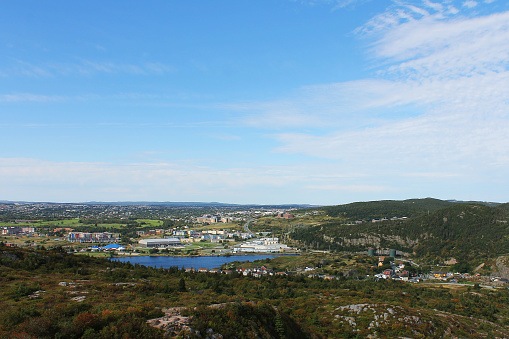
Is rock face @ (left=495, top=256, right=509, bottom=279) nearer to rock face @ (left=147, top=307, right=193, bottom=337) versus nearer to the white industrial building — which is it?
the white industrial building

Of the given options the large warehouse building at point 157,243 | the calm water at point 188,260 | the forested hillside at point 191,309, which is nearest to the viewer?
the forested hillside at point 191,309

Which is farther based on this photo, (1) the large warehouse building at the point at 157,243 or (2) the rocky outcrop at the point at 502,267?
(1) the large warehouse building at the point at 157,243

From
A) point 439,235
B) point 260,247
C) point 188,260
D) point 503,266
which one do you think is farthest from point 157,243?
point 503,266

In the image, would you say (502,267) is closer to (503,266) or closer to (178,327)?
(503,266)

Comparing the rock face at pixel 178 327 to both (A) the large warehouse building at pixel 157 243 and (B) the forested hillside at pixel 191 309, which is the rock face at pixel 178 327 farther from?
(A) the large warehouse building at pixel 157 243

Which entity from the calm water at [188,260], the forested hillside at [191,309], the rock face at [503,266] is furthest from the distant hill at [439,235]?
the forested hillside at [191,309]

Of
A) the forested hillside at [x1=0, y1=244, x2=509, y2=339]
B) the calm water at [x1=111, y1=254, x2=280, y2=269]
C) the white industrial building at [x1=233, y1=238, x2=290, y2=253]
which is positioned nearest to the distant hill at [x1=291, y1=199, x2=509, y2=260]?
the white industrial building at [x1=233, y1=238, x2=290, y2=253]

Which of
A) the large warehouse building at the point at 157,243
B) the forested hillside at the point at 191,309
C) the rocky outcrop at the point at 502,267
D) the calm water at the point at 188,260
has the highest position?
the forested hillside at the point at 191,309

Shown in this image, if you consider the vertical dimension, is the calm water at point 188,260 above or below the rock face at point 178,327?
below

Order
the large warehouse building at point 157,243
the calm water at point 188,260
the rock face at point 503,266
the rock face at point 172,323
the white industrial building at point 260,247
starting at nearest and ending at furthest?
1. the rock face at point 172,323
2. the rock face at point 503,266
3. the calm water at point 188,260
4. the white industrial building at point 260,247
5. the large warehouse building at point 157,243
